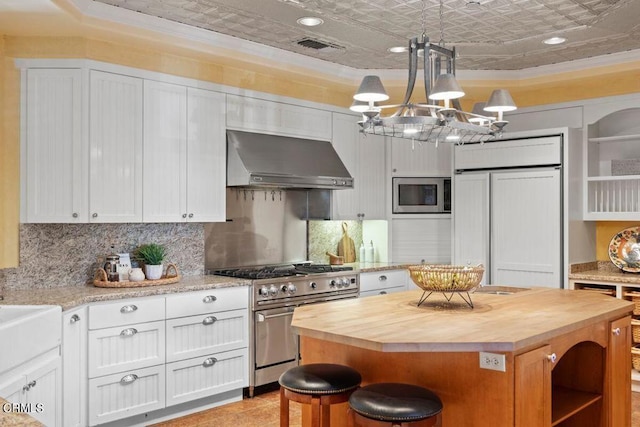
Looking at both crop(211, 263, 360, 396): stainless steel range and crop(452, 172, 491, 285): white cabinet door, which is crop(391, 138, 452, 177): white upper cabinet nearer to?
crop(452, 172, 491, 285): white cabinet door

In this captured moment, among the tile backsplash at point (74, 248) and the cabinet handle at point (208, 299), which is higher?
the tile backsplash at point (74, 248)

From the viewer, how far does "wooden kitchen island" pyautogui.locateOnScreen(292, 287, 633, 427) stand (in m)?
Answer: 2.53

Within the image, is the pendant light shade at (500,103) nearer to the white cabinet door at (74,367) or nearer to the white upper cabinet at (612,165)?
the white upper cabinet at (612,165)

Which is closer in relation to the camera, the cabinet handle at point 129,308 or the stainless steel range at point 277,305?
the cabinet handle at point 129,308

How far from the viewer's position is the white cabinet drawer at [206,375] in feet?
13.8

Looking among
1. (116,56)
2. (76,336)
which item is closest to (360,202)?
(116,56)

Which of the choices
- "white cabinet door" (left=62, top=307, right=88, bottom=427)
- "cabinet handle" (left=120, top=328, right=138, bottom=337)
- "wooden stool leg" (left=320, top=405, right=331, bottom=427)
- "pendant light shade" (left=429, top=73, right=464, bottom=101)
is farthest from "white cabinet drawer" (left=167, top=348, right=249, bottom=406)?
"pendant light shade" (left=429, top=73, right=464, bottom=101)

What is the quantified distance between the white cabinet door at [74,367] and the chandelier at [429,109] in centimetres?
209

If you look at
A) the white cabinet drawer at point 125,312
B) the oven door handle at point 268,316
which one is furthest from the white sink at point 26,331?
the oven door handle at point 268,316

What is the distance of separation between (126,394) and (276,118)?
2616 mm

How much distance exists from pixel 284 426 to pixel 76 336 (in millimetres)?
1586

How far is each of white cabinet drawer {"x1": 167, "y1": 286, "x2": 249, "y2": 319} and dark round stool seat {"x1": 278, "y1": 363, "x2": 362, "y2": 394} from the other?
159 centimetres

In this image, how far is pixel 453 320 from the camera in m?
2.90

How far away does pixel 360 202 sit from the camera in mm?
6086
